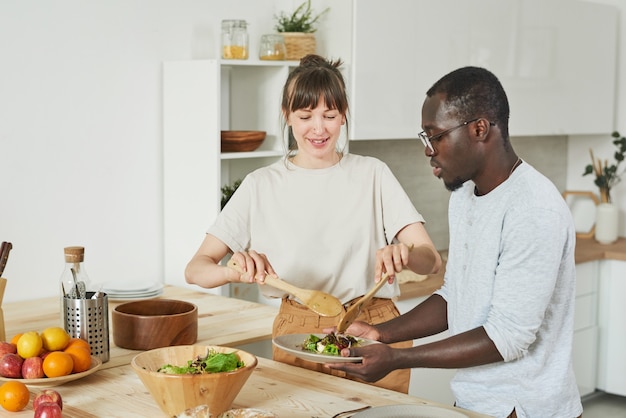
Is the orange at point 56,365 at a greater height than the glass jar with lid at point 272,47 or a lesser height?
lesser

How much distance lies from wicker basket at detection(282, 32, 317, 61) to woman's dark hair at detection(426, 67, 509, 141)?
5.25 ft

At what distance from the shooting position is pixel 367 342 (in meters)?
2.04

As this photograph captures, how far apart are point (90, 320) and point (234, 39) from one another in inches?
58.8

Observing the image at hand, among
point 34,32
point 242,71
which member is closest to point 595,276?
point 242,71

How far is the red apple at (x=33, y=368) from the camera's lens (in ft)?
6.38

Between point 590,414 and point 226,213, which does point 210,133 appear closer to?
point 226,213

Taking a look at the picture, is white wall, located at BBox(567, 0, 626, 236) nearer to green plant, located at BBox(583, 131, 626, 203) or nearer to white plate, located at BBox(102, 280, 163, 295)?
green plant, located at BBox(583, 131, 626, 203)

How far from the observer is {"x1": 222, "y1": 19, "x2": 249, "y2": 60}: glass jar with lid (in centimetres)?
329

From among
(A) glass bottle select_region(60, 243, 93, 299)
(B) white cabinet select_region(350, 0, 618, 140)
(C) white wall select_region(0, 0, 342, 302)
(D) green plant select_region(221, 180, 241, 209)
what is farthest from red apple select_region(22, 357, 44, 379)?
(B) white cabinet select_region(350, 0, 618, 140)

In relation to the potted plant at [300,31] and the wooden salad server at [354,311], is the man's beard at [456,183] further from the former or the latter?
the potted plant at [300,31]

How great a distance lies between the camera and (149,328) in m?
2.32

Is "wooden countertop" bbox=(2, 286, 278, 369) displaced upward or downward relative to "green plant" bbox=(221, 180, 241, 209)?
downward

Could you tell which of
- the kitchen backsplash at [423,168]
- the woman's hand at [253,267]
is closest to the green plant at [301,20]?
the kitchen backsplash at [423,168]

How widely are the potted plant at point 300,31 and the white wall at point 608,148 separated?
6.09 feet
